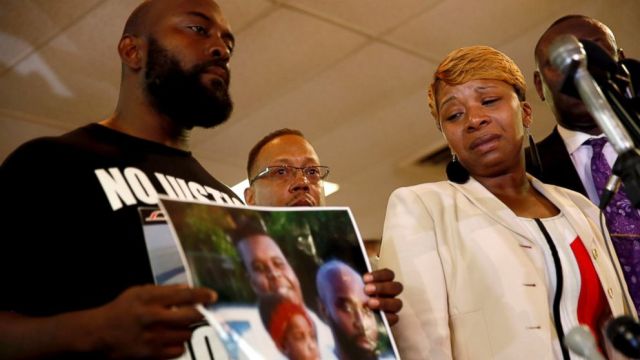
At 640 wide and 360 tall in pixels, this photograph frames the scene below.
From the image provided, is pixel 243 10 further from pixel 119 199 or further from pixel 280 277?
pixel 280 277

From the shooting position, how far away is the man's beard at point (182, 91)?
1739 mm

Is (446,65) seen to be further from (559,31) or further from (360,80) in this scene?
(360,80)

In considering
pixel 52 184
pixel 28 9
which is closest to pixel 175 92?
pixel 52 184

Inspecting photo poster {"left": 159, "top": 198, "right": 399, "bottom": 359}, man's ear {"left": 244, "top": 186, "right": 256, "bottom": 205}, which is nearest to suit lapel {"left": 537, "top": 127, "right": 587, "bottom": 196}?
man's ear {"left": 244, "top": 186, "right": 256, "bottom": 205}

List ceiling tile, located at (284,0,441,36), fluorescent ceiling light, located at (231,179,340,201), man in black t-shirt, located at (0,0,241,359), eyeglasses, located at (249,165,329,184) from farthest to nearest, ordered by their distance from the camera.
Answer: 1. fluorescent ceiling light, located at (231,179,340,201)
2. ceiling tile, located at (284,0,441,36)
3. eyeglasses, located at (249,165,329,184)
4. man in black t-shirt, located at (0,0,241,359)

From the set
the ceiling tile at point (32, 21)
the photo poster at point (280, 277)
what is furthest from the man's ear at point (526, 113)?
the ceiling tile at point (32, 21)

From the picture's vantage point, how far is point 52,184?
1486 mm

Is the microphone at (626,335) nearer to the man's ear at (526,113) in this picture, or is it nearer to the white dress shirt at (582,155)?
the man's ear at (526,113)

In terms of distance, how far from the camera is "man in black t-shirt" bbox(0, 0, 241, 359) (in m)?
1.16

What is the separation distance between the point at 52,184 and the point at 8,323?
0.29m

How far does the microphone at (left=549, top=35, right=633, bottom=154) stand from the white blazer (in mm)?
606

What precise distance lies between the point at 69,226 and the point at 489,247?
0.88 m

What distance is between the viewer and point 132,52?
1.86m

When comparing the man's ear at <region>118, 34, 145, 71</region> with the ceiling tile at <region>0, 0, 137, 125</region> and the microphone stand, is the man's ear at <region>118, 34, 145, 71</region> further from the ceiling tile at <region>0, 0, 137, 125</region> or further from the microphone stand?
the ceiling tile at <region>0, 0, 137, 125</region>
